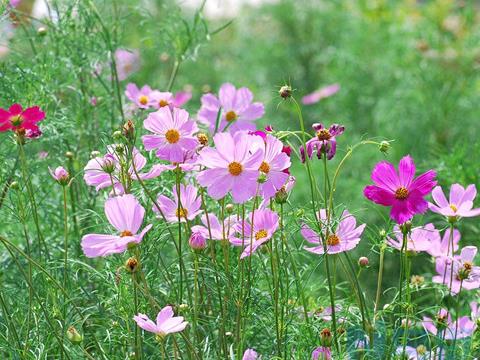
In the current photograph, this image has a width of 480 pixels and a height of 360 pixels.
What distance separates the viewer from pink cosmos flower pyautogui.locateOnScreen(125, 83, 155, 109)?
1.54 meters

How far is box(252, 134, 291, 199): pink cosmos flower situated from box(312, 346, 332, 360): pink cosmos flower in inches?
8.1

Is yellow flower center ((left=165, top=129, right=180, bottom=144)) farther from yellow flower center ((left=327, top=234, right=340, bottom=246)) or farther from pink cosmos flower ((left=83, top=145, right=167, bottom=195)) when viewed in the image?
yellow flower center ((left=327, top=234, right=340, bottom=246))

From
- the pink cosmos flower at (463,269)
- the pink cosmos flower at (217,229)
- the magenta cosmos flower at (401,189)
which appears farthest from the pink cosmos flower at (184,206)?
the pink cosmos flower at (463,269)

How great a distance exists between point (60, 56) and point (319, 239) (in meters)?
0.85

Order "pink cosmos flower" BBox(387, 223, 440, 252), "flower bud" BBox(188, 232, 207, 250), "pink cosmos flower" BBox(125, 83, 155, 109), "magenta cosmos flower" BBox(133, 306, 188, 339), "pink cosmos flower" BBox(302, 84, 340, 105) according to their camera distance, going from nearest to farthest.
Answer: "magenta cosmos flower" BBox(133, 306, 188, 339)
"flower bud" BBox(188, 232, 207, 250)
"pink cosmos flower" BBox(387, 223, 440, 252)
"pink cosmos flower" BBox(125, 83, 155, 109)
"pink cosmos flower" BBox(302, 84, 340, 105)

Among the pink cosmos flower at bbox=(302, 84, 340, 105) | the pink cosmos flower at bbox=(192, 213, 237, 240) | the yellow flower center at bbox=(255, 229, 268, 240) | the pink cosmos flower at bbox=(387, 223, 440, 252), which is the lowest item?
the yellow flower center at bbox=(255, 229, 268, 240)

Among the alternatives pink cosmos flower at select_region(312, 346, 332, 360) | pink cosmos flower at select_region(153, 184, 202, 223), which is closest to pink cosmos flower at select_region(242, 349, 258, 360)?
pink cosmos flower at select_region(312, 346, 332, 360)

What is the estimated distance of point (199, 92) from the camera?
4.25 m

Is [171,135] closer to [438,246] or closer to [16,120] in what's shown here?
[16,120]

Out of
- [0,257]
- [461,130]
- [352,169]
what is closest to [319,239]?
[0,257]

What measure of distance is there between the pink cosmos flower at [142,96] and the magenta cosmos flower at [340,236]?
0.43 metres

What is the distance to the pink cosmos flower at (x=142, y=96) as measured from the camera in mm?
1537

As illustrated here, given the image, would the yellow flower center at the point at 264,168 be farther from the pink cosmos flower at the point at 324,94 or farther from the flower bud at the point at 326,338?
the pink cosmos flower at the point at 324,94

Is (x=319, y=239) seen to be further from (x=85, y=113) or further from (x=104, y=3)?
(x=104, y=3)
